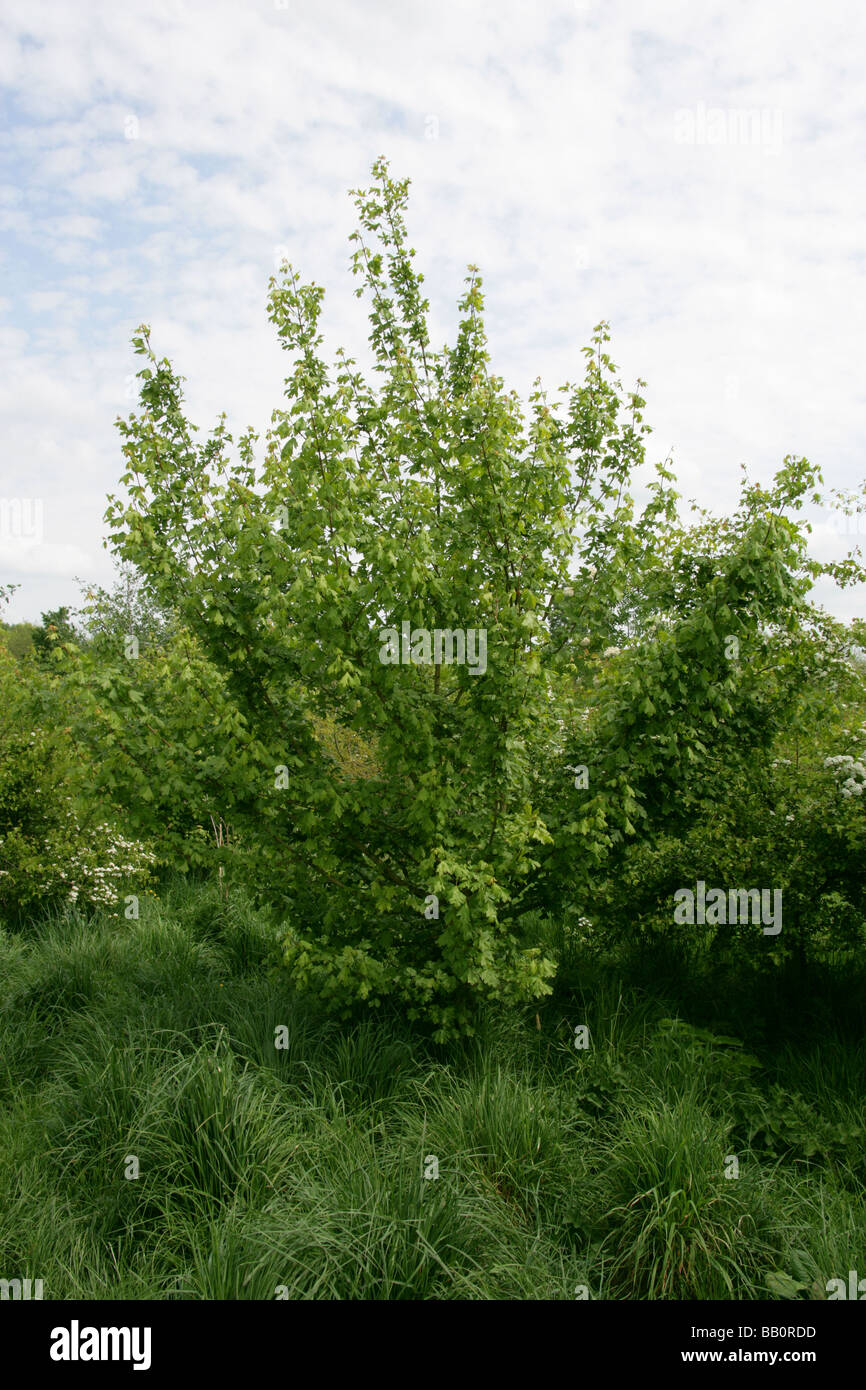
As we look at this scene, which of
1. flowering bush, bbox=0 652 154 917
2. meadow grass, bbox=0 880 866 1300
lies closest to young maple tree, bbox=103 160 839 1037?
meadow grass, bbox=0 880 866 1300

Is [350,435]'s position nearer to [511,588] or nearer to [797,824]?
[511,588]

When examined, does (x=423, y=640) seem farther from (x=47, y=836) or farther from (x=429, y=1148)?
(x=47, y=836)

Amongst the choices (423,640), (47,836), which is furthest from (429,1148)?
(47,836)

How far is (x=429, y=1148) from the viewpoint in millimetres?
3910

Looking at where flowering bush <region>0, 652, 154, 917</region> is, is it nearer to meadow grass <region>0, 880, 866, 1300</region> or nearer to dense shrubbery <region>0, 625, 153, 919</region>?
dense shrubbery <region>0, 625, 153, 919</region>

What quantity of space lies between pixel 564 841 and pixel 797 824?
1.93m

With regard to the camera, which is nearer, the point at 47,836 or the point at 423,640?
the point at 423,640

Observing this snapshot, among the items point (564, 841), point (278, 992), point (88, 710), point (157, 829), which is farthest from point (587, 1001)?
point (88, 710)

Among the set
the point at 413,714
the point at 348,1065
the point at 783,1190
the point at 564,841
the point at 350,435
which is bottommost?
the point at 783,1190

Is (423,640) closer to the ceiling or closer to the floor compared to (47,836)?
closer to the ceiling

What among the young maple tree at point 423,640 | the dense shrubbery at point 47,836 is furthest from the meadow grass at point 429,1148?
the dense shrubbery at point 47,836

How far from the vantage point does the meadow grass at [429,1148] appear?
3.29 meters

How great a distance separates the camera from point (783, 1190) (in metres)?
4.05
